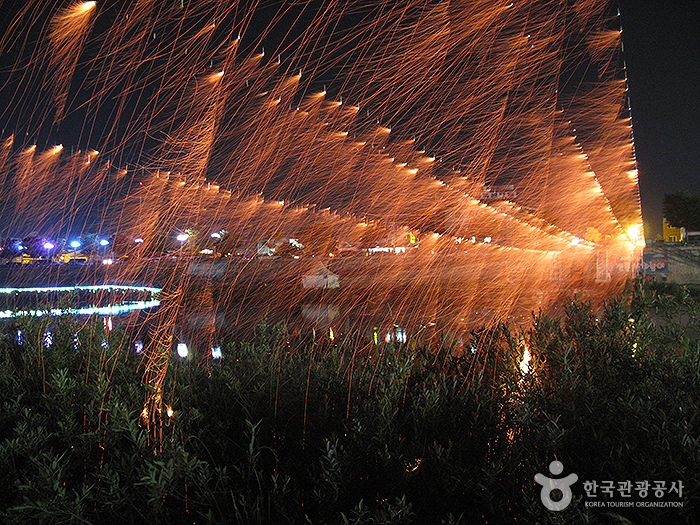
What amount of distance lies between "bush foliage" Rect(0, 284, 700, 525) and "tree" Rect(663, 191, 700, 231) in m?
68.0

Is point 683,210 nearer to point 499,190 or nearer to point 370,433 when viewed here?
point 499,190

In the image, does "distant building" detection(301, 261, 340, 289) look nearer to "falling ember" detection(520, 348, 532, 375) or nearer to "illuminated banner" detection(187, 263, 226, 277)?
"illuminated banner" detection(187, 263, 226, 277)

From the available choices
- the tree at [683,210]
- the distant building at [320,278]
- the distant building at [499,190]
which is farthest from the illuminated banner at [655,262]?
the tree at [683,210]

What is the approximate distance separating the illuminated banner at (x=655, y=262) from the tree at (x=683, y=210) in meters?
49.1

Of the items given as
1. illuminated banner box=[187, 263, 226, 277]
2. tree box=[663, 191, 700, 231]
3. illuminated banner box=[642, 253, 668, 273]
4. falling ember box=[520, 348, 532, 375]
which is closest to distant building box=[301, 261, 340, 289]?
illuminated banner box=[187, 263, 226, 277]

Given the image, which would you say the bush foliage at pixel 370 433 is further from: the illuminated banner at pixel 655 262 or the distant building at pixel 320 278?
the distant building at pixel 320 278

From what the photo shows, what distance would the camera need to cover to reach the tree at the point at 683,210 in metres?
56.8

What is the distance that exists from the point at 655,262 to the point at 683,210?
5108cm

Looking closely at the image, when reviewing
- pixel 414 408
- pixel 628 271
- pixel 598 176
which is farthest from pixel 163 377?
pixel 628 271

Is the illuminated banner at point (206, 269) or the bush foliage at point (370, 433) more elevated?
the illuminated banner at point (206, 269)

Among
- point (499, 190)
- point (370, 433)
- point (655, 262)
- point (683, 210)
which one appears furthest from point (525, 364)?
point (683, 210)

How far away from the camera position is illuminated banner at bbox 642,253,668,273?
17.9 m

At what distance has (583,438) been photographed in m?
2.59

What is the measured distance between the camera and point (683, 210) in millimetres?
58188
